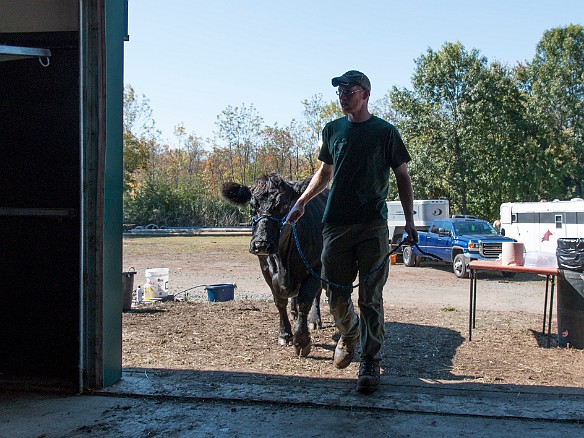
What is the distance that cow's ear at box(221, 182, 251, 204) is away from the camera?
7.17 m

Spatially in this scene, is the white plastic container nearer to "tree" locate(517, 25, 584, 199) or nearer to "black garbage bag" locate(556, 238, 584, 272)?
"black garbage bag" locate(556, 238, 584, 272)

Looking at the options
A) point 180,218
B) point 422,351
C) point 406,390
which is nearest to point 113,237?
point 406,390

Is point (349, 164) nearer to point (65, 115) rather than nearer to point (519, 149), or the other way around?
point (65, 115)

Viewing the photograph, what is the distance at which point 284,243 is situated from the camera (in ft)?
22.0

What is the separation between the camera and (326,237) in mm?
4703

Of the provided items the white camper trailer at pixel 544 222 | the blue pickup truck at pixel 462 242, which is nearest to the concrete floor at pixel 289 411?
the blue pickup truck at pixel 462 242

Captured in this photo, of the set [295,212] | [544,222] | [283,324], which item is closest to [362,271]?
[295,212]

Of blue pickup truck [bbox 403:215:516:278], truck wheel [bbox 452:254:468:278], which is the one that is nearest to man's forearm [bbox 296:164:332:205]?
blue pickup truck [bbox 403:215:516:278]

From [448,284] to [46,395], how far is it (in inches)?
558

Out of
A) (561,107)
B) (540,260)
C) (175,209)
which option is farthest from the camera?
(175,209)

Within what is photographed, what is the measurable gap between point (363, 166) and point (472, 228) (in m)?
16.3

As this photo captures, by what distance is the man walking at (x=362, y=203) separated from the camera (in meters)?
4.45

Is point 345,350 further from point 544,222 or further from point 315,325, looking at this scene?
point 544,222

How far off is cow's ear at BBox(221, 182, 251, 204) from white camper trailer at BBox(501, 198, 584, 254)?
55.9 ft
